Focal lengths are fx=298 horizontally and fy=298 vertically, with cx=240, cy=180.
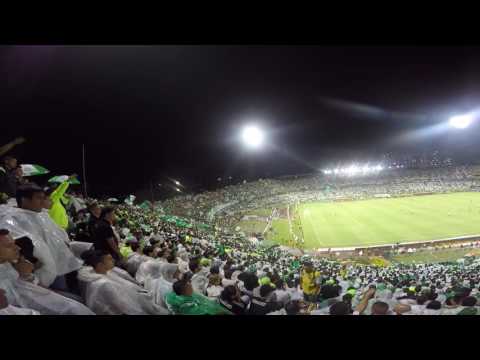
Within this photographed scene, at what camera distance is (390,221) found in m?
18.8

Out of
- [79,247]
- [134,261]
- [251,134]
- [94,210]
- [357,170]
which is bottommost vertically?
[134,261]

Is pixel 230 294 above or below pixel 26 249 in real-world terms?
below

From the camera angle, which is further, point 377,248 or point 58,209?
point 377,248

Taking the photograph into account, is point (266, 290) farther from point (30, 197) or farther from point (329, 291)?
point (30, 197)

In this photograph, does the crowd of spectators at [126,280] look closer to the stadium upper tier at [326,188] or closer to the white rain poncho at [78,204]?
the white rain poncho at [78,204]

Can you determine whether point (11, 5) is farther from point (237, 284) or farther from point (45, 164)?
point (237, 284)

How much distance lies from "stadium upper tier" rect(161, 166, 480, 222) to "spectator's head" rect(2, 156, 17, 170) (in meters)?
14.7

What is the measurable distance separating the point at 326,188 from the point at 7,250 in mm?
30212

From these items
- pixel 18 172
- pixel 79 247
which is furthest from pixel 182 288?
pixel 18 172

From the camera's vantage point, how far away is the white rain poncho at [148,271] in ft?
12.4

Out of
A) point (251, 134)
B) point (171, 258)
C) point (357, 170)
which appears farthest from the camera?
point (357, 170)

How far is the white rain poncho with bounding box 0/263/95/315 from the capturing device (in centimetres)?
285
